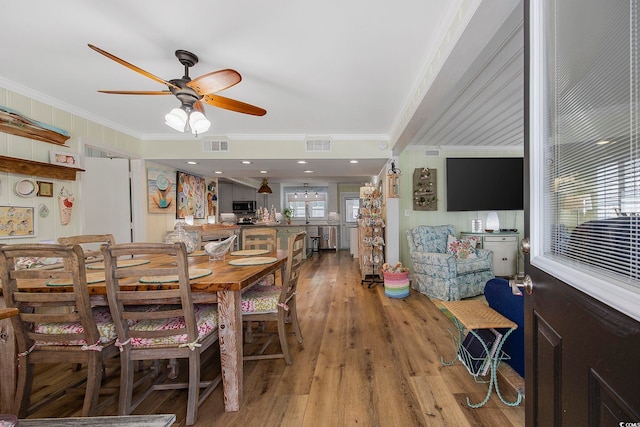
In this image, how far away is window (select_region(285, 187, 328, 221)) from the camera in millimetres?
9367

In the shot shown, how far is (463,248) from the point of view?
3.96 meters

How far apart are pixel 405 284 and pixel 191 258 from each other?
2.69 m

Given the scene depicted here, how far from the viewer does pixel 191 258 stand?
8.03 ft

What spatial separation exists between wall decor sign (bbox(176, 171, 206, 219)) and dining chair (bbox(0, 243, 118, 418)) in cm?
355

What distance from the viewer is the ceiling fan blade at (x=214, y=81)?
1.70 metres

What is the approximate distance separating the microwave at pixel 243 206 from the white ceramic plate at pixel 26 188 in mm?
6110

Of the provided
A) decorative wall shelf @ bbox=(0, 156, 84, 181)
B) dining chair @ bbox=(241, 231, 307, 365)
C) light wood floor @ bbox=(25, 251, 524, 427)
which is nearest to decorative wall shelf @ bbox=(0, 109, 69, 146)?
decorative wall shelf @ bbox=(0, 156, 84, 181)

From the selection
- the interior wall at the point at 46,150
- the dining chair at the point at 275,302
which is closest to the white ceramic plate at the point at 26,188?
the interior wall at the point at 46,150

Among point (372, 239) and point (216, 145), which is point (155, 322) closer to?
point (216, 145)

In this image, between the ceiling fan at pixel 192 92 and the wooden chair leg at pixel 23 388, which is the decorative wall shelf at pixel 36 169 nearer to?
the ceiling fan at pixel 192 92

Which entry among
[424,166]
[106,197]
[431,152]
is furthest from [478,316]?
[106,197]

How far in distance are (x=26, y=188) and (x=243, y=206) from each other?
6.23m

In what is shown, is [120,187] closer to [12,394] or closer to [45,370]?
[45,370]

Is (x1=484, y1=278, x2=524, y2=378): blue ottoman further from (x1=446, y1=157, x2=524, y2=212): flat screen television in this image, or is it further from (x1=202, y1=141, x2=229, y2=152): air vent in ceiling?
(x1=202, y1=141, x2=229, y2=152): air vent in ceiling
